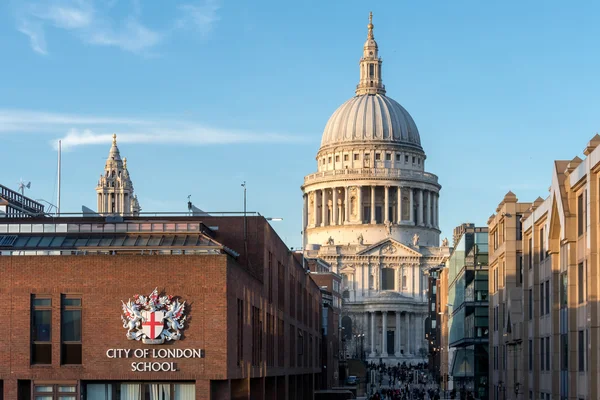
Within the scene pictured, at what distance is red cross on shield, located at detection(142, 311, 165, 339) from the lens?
161ft

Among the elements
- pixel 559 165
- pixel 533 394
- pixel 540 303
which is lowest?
pixel 533 394

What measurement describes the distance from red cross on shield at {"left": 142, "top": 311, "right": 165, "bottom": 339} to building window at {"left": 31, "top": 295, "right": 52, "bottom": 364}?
11.7 feet

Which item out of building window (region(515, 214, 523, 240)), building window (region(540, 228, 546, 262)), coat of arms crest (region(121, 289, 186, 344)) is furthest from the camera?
building window (region(515, 214, 523, 240))

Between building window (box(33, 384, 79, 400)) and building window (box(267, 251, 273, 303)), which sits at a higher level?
building window (box(267, 251, 273, 303))

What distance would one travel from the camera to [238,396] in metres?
56.6

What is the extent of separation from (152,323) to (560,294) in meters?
18.7

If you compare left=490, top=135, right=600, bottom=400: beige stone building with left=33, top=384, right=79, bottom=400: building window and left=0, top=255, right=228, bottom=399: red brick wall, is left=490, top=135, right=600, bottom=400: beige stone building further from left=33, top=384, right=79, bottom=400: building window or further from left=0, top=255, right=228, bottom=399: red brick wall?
left=33, top=384, right=79, bottom=400: building window

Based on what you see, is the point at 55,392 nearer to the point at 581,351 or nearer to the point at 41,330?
the point at 41,330

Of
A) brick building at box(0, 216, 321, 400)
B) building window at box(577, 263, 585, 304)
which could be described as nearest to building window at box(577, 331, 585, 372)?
building window at box(577, 263, 585, 304)

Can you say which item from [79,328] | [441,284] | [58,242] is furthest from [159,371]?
[441,284]

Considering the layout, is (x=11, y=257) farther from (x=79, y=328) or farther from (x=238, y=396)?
(x=238, y=396)

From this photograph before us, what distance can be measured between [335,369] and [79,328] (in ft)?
303

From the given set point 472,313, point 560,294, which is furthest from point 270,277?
point 472,313

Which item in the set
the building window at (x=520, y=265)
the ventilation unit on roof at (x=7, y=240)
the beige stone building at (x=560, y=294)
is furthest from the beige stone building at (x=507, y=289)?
the ventilation unit on roof at (x=7, y=240)
